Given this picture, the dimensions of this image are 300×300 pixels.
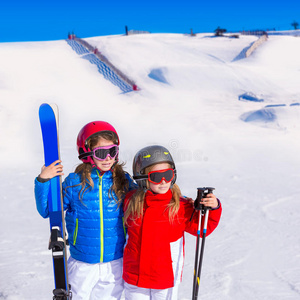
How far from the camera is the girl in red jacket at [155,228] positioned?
238cm

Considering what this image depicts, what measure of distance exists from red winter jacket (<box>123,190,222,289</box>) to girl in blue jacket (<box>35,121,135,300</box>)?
13 cm

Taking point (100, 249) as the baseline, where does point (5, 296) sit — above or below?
below

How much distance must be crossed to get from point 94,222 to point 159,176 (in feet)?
1.90

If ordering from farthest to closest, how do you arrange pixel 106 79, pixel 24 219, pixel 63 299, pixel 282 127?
pixel 106 79, pixel 282 127, pixel 24 219, pixel 63 299

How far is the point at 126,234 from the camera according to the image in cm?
255

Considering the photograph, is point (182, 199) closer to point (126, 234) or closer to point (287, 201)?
point (126, 234)

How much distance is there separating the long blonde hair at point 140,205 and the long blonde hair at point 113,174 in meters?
0.13

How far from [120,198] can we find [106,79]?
17.2m

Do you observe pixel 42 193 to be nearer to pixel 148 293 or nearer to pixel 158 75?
pixel 148 293

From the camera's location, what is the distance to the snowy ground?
4105 mm

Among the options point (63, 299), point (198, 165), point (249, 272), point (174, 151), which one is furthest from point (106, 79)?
point (63, 299)

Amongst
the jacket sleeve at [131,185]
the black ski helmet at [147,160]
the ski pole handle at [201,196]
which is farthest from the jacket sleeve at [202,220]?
the jacket sleeve at [131,185]

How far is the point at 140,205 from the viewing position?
2387 mm

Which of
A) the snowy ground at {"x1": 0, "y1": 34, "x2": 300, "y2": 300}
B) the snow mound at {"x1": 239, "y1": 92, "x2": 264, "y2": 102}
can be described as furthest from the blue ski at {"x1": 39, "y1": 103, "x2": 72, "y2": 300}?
the snow mound at {"x1": 239, "y1": 92, "x2": 264, "y2": 102}
